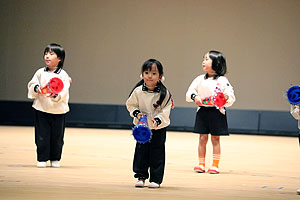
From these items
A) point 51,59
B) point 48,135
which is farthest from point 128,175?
point 51,59

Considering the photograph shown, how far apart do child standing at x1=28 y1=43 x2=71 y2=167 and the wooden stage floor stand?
0.57 feet

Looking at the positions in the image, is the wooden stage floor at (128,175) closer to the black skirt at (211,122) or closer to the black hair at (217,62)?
the black skirt at (211,122)

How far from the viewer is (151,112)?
4.21 m

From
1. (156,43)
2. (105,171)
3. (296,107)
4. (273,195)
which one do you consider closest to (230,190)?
(273,195)

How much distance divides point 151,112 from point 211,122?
1.41 metres

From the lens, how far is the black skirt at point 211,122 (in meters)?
5.46

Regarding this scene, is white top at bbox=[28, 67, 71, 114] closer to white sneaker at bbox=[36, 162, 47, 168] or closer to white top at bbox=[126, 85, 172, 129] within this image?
white sneaker at bbox=[36, 162, 47, 168]

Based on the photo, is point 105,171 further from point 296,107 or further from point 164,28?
point 164,28

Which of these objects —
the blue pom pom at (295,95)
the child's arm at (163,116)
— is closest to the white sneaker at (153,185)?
the child's arm at (163,116)

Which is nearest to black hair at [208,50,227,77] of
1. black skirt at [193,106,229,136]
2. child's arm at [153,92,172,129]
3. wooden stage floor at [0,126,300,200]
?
black skirt at [193,106,229,136]

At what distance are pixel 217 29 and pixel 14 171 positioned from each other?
768 cm

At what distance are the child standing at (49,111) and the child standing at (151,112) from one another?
1304mm

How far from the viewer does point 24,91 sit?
12.0 m

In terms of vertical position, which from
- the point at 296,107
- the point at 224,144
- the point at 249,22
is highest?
the point at 249,22
